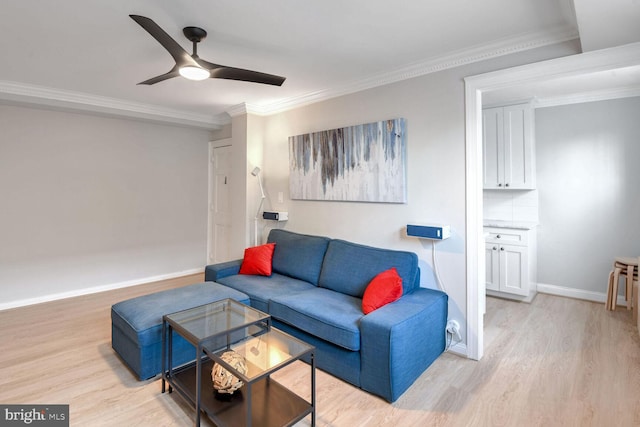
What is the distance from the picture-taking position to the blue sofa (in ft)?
7.18

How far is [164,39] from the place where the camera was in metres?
1.93

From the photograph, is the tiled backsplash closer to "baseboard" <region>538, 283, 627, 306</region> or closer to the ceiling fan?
"baseboard" <region>538, 283, 627, 306</region>

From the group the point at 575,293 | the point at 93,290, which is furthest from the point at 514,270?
the point at 93,290

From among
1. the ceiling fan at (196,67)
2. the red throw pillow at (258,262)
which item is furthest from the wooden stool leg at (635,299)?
the ceiling fan at (196,67)

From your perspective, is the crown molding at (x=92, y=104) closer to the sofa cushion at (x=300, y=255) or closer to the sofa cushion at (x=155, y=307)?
the sofa cushion at (x=300, y=255)

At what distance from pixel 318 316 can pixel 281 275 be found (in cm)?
122

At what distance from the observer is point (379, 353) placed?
2.16 metres

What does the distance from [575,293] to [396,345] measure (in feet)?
10.9

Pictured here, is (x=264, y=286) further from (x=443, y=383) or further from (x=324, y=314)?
(x=443, y=383)

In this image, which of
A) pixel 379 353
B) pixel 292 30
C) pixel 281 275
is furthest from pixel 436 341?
pixel 292 30

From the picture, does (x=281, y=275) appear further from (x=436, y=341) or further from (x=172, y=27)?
(x=172, y=27)

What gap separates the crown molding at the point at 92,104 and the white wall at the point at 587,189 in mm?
4664

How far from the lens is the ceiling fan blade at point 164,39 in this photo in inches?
69.7

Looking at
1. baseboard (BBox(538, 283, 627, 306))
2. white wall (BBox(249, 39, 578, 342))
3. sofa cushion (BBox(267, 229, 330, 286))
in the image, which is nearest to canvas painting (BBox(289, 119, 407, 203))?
white wall (BBox(249, 39, 578, 342))
